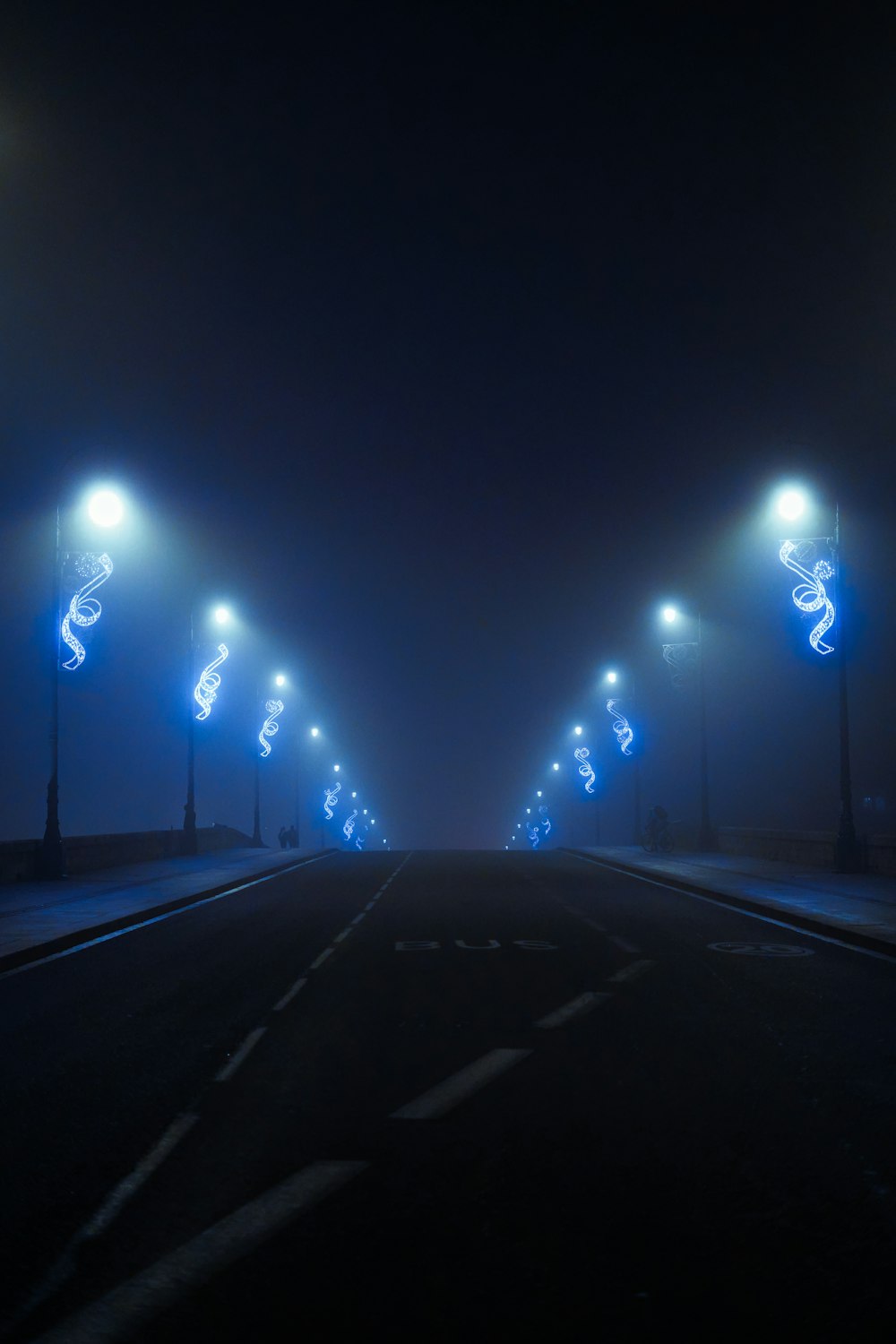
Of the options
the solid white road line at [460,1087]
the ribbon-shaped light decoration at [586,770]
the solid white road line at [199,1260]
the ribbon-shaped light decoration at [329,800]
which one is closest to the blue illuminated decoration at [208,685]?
the ribbon-shaped light decoration at [586,770]

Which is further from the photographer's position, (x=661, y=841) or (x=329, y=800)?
(x=329, y=800)

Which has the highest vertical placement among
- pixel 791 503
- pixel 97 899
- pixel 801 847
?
pixel 791 503

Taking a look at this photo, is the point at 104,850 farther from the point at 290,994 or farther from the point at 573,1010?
the point at 573,1010

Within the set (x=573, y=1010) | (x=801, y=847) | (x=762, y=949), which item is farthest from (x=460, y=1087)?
(x=801, y=847)

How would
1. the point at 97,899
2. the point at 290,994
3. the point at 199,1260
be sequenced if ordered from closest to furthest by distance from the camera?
the point at 199,1260 → the point at 290,994 → the point at 97,899

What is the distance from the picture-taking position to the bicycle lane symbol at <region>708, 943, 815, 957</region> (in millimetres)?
15695

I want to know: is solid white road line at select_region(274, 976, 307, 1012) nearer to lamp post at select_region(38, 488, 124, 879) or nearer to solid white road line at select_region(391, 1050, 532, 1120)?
solid white road line at select_region(391, 1050, 532, 1120)

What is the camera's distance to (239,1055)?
9.51 meters

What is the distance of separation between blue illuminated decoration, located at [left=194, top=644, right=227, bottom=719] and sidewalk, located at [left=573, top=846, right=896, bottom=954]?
14366 millimetres

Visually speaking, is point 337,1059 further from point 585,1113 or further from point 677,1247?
A: point 677,1247

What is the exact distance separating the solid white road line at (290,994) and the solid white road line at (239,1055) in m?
1.12

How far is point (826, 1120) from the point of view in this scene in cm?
742

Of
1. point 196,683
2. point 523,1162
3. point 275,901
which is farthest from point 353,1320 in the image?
point 196,683

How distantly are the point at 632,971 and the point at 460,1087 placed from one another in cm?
611
